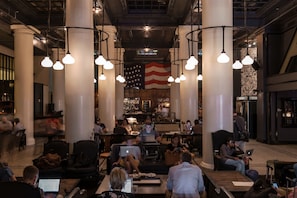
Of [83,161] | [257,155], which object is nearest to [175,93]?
[257,155]

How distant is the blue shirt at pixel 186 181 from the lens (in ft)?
15.9

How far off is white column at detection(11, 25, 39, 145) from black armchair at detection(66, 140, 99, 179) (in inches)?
311

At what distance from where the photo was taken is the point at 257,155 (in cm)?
1308

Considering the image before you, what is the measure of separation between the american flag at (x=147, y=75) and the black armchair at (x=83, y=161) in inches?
610

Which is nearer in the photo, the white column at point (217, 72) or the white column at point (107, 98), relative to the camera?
the white column at point (217, 72)

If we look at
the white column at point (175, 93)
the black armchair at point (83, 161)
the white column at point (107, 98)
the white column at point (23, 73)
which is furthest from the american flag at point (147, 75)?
the black armchair at point (83, 161)

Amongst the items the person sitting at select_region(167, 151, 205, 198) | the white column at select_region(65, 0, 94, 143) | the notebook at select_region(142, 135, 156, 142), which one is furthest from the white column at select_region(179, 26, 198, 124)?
the person sitting at select_region(167, 151, 205, 198)

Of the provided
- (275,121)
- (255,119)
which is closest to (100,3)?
(275,121)

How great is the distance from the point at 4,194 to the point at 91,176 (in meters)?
4.47

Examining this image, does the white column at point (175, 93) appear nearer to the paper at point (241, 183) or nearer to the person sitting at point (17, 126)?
the person sitting at point (17, 126)

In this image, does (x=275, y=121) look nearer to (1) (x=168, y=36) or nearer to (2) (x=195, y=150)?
(2) (x=195, y=150)

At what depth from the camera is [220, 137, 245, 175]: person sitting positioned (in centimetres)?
812

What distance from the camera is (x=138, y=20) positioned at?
16.5 meters

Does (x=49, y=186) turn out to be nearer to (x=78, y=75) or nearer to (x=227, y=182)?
(x=227, y=182)
